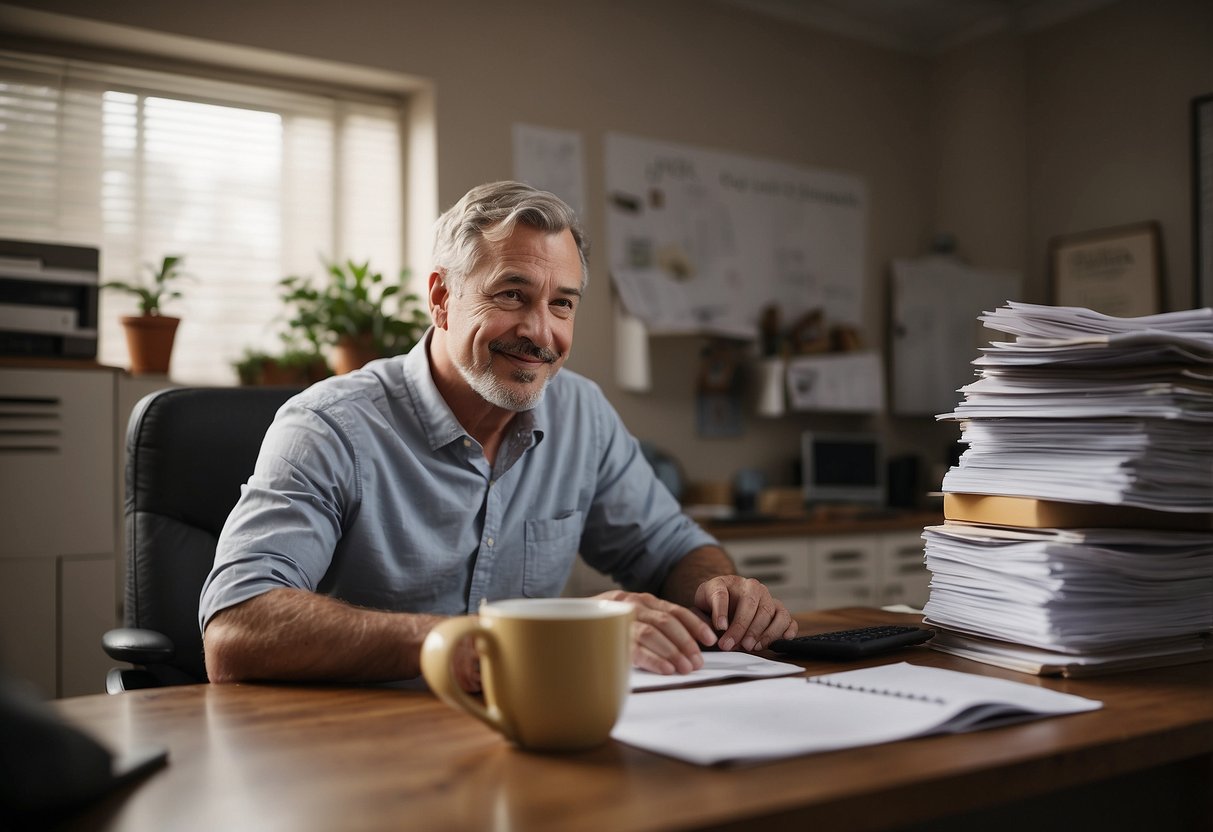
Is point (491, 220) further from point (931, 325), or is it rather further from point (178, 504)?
point (931, 325)

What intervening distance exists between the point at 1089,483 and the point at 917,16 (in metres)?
3.94

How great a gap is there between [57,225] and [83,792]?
9.53 ft

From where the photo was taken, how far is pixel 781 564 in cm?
338

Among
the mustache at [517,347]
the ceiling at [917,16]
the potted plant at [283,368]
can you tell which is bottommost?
the mustache at [517,347]

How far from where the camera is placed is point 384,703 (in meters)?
0.88

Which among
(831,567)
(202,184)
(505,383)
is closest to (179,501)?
(505,383)

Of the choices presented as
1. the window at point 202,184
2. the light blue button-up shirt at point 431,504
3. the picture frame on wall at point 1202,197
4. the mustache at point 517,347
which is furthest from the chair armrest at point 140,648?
the picture frame on wall at point 1202,197

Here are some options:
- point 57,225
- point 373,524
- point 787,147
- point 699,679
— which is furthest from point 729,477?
point 699,679

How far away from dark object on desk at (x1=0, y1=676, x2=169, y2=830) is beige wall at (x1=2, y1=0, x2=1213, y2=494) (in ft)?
9.46

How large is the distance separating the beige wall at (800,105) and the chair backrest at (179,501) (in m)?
1.94

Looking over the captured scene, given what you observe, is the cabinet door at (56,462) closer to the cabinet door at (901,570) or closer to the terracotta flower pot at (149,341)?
the terracotta flower pot at (149,341)

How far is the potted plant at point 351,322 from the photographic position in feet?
10.3

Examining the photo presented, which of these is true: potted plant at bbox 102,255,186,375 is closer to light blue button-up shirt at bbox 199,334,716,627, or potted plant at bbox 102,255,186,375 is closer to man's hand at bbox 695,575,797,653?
light blue button-up shirt at bbox 199,334,716,627

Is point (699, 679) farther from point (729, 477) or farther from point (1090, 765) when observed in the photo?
point (729, 477)
